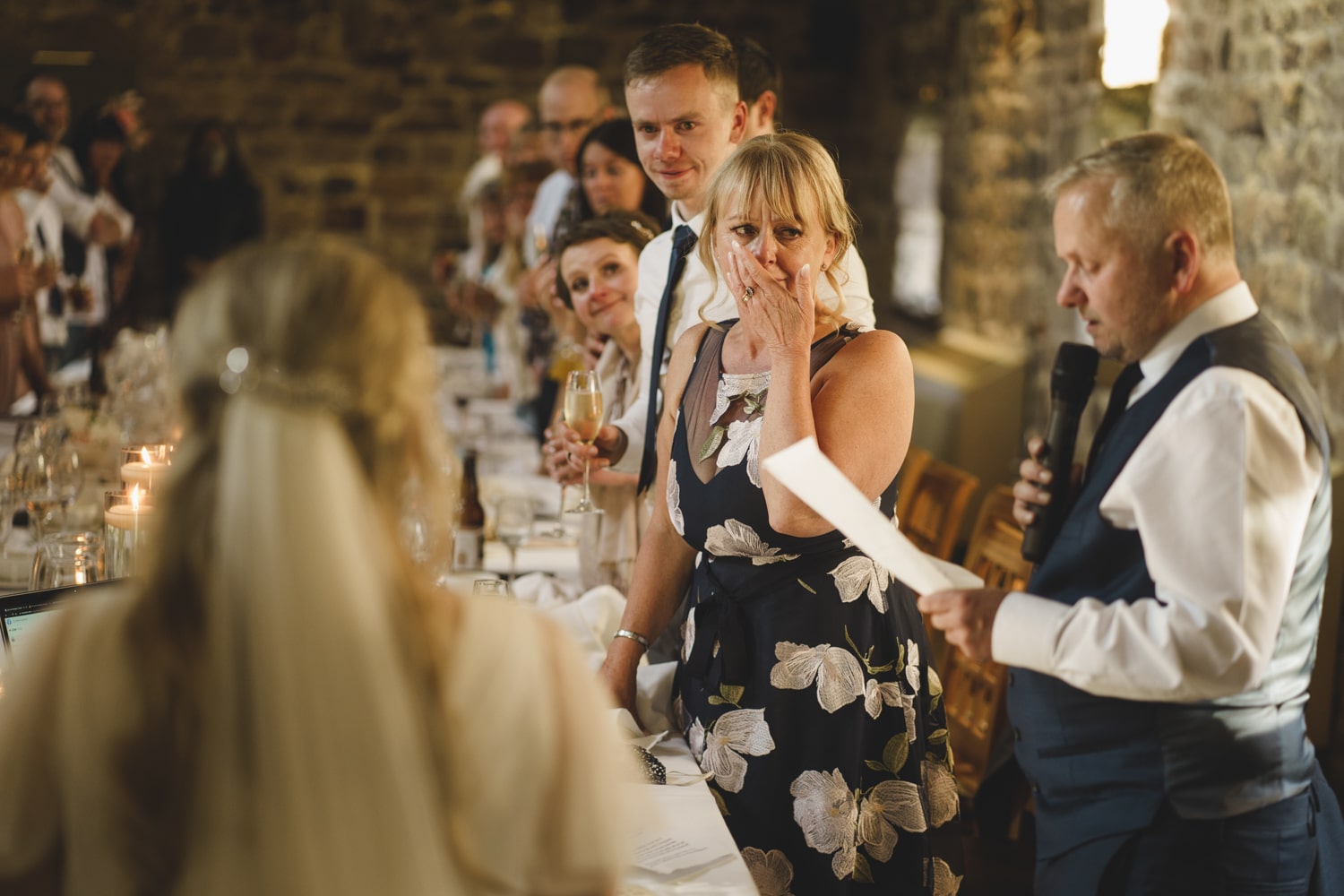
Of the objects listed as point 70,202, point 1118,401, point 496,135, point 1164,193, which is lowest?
point 1118,401

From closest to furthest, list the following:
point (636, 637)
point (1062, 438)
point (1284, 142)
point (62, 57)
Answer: point (1062, 438)
point (636, 637)
point (1284, 142)
point (62, 57)

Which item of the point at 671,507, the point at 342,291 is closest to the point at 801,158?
the point at 671,507

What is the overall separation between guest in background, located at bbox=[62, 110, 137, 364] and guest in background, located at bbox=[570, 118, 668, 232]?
329 centimetres

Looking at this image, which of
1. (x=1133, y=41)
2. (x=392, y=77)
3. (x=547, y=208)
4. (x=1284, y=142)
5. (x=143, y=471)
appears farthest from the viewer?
(x=392, y=77)

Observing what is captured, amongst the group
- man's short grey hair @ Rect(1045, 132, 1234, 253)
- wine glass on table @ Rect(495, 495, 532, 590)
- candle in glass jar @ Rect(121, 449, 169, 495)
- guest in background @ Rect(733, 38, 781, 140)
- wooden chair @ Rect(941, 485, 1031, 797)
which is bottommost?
wooden chair @ Rect(941, 485, 1031, 797)

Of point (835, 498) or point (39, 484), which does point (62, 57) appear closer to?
point (39, 484)

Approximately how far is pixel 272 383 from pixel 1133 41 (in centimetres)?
457

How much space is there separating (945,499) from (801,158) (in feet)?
5.48

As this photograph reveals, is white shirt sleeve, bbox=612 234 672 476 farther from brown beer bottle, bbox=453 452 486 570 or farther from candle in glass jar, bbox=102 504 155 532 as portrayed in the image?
candle in glass jar, bbox=102 504 155 532

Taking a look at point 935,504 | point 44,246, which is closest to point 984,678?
point 935,504

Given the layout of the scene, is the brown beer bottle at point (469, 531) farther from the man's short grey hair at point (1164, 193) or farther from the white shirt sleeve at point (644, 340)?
the man's short grey hair at point (1164, 193)

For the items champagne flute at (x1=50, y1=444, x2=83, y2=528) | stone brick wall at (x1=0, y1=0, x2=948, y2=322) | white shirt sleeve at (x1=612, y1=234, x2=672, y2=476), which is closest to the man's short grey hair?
white shirt sleeve at (x1=612, y1=234, x2=672, y2=476)

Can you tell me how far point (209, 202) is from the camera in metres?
7.91

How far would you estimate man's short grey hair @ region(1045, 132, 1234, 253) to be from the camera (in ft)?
4.68
